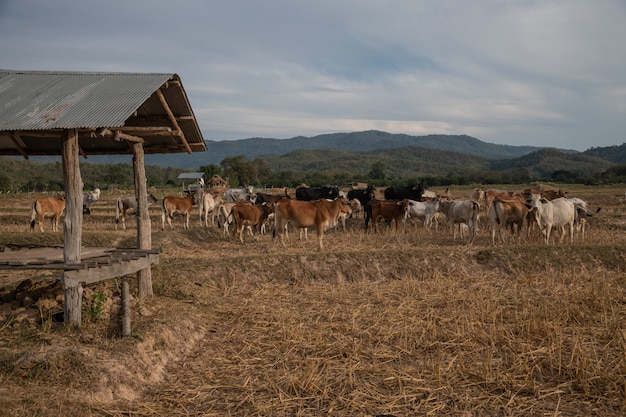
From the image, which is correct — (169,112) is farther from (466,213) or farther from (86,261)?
(466,213)

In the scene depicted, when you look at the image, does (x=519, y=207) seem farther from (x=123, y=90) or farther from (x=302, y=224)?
(x=123, y=90)

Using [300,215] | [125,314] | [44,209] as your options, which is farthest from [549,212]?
[44,209]

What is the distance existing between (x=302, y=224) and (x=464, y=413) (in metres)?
11.9

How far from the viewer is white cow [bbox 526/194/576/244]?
1739 cm

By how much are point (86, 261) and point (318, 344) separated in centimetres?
414

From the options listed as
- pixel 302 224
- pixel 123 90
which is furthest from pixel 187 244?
pixel 123 90

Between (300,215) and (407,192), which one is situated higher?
(407,192)

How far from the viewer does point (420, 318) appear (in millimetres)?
9805

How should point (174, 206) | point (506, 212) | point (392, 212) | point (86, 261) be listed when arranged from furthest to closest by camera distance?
point (174, 206), point (392, 212), point (506, 212), point (86, 261)

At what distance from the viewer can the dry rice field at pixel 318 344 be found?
647 cm

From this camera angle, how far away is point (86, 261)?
28.4ft

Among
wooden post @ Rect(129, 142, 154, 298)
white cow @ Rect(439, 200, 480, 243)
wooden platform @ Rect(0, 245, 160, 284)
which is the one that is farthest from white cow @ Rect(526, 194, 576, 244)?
wooden platform @ Rect(0, 245, 160, 284)

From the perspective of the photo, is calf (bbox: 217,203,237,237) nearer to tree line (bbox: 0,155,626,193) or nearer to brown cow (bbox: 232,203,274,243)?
brown cow (bbox: 232,203,274,243)

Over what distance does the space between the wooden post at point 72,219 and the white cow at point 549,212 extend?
1425 cm
